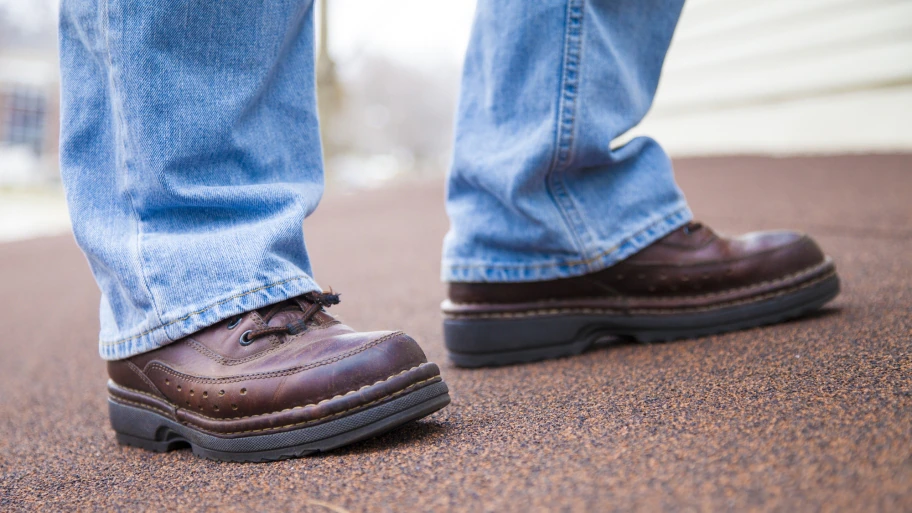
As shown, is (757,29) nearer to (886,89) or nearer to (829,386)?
(886,89)

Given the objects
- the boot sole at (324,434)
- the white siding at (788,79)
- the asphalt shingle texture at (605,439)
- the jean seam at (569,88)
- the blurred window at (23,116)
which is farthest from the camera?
the blurred window at (23,116)

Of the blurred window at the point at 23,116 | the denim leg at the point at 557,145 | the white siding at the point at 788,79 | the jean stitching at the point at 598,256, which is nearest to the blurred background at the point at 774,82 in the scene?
the white siding at the point at 788,79

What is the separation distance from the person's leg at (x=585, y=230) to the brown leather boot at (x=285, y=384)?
0.28 m

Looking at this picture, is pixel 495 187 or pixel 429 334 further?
pixel 429 334

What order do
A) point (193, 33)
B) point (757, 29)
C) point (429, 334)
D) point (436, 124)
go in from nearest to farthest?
point (193, 33), point (429, 334), point (757, 29), point (436, 124)

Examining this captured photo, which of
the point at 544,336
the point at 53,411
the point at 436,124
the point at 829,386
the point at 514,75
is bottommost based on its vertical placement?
the point at 436,124

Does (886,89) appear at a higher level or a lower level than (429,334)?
higher

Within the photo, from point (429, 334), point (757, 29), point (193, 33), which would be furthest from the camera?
point (757, 29)

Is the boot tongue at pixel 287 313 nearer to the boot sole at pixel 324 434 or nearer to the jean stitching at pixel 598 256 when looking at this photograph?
the boot sole at pixel 324 434

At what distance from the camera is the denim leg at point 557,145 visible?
0.89 metres

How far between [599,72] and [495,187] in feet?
0.67

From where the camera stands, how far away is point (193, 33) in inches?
28.3

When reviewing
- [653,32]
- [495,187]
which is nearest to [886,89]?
[653,32]

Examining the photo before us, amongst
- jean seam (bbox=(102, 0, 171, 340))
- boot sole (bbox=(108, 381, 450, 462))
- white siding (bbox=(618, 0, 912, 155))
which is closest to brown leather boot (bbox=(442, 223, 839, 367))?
boot sole (bbox=(108, 381, 450, 462))
